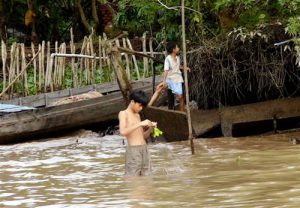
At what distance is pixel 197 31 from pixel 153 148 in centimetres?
322

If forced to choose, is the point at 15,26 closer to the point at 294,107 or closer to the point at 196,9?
the point at 196,9

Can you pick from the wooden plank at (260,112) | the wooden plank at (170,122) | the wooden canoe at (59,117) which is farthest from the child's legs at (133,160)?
the wooden canoe at (59,117)

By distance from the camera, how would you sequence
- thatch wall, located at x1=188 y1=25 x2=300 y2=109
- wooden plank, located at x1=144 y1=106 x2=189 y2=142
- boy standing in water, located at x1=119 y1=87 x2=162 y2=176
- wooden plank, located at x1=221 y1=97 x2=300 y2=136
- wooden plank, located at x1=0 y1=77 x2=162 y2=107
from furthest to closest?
1. wooden plank, located at x1=0 y1=77 x2=162 y2=107
2. wooden plank, located at x1=221 y1=97 x2=300 y2=136
3. thatch wall, located at x1=188 y1=25 x2=300 y2=109
4. wooden plank, located at x1=144 y1=106 x2=189 y2=142
5. boy standing in water, located at x1=119 y1=87 x2=162 y2=176

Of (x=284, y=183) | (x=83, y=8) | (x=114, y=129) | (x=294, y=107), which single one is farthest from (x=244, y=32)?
(x=83, y=8)

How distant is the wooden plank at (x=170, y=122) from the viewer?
1038 cm

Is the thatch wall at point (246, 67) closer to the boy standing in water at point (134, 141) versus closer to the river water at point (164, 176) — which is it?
the river water at point (164, 176)

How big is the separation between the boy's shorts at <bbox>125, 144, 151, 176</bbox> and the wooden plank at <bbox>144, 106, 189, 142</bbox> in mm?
2812

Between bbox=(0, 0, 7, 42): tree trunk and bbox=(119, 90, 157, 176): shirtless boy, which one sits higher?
bbox=(0, 0, 7, 42): tree trunk

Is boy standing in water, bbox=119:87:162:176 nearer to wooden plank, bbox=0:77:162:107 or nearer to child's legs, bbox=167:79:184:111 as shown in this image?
child's legs, bbox=167:79:184:111

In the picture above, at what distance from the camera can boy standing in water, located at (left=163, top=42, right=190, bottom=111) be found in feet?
36.1

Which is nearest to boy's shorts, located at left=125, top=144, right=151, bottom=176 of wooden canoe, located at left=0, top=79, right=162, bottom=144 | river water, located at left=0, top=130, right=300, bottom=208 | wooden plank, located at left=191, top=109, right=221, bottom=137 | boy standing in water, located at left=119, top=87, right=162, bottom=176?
boy standing in water, located at left=119, top=87, right=162, bottom=176

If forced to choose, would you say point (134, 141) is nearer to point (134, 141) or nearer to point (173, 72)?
point (134, 141)

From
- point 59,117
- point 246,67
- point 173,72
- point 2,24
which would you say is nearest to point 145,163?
point 173,72

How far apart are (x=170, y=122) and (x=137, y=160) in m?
3.42
